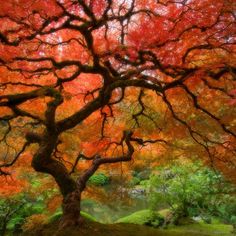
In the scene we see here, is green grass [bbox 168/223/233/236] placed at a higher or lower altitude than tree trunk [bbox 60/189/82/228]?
lower

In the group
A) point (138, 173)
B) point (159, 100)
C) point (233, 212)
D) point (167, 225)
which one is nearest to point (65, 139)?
point (159, 100)

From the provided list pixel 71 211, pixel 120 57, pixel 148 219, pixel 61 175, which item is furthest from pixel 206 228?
pixel 120 57

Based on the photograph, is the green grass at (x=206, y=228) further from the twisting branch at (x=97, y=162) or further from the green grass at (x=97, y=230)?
the twisting branch at (x=97, y=162)

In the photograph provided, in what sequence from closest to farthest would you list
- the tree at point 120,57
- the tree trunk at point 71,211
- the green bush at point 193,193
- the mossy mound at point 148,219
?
1. the tree at point 120,57
2. the tree trunk at point 71,211
3. the green bush at point 193,193
4. the mossy mound at point 148,219

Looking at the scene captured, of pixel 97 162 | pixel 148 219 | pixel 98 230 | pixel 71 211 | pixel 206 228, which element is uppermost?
pixel 97 162

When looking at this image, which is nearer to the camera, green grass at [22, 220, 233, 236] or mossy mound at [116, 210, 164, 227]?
green grass at [22, 220, 233, 236]

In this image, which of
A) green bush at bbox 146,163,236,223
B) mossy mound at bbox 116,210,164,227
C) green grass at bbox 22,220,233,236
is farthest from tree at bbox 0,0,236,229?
mossy mound at bbox 116,210,164,227

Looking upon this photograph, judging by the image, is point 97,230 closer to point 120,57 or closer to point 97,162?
point 97,162

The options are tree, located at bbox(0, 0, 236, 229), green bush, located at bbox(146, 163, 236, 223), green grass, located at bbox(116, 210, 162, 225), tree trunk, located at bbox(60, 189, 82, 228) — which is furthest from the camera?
green grass, located at bbox(116, 210, 162, 225)

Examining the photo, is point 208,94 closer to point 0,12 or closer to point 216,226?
point 0,12

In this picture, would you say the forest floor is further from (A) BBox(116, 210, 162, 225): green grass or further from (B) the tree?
(A) BBox(116, 210, 162, 225): green grass

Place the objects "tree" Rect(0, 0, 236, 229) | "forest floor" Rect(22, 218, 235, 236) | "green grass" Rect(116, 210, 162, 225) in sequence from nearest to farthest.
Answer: "tree" Rect(0, 0, 236, 229), "forest floor" Rect(22, 218, 235, 236), "green grass" Rect(116, 210, 162, 225)

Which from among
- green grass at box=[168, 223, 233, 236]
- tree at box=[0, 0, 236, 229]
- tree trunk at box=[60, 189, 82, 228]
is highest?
tree at box=[0, 0, 236, 229]

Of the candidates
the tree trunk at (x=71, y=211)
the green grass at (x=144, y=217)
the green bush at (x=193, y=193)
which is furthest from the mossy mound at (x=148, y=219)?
the tree trunk at (x=71, y=211)
